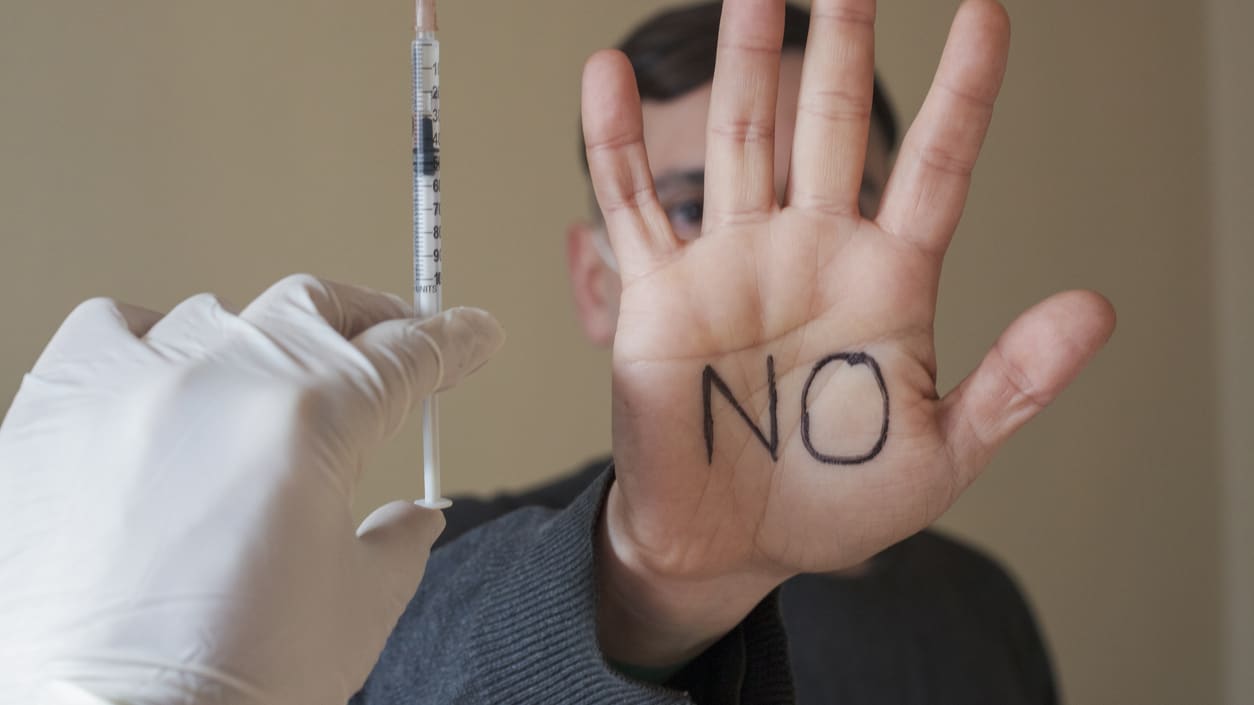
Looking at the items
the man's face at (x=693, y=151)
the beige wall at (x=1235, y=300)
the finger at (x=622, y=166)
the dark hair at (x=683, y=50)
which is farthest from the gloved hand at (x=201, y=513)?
the beige wall at (x=1235, y=300)

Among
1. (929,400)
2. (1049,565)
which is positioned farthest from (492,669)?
(1049,565)

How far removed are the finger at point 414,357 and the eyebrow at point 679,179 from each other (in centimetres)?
80

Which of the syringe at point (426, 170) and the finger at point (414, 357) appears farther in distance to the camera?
the syringe at point (426, 170)

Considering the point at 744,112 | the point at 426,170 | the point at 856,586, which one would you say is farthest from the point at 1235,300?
the point at 426,170

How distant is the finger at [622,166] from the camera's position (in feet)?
2.97

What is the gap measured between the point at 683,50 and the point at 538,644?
1.19m

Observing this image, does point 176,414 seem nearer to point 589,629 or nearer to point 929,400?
point 589,629

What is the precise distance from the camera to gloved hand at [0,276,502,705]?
719 millimetres

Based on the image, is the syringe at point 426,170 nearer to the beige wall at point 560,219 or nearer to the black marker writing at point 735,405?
the black marker writing at point 735,405

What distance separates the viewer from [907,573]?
6.63 ft

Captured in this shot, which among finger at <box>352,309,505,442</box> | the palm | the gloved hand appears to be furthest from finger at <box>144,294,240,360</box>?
the palm

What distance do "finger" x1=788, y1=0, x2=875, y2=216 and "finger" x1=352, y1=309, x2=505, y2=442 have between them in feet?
1.09

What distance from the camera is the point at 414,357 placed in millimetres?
916

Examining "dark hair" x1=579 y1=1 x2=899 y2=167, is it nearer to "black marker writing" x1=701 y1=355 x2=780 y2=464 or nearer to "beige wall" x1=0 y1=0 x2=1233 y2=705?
"beige wall" x1=0 y1=0 x2=1233 y2=705
